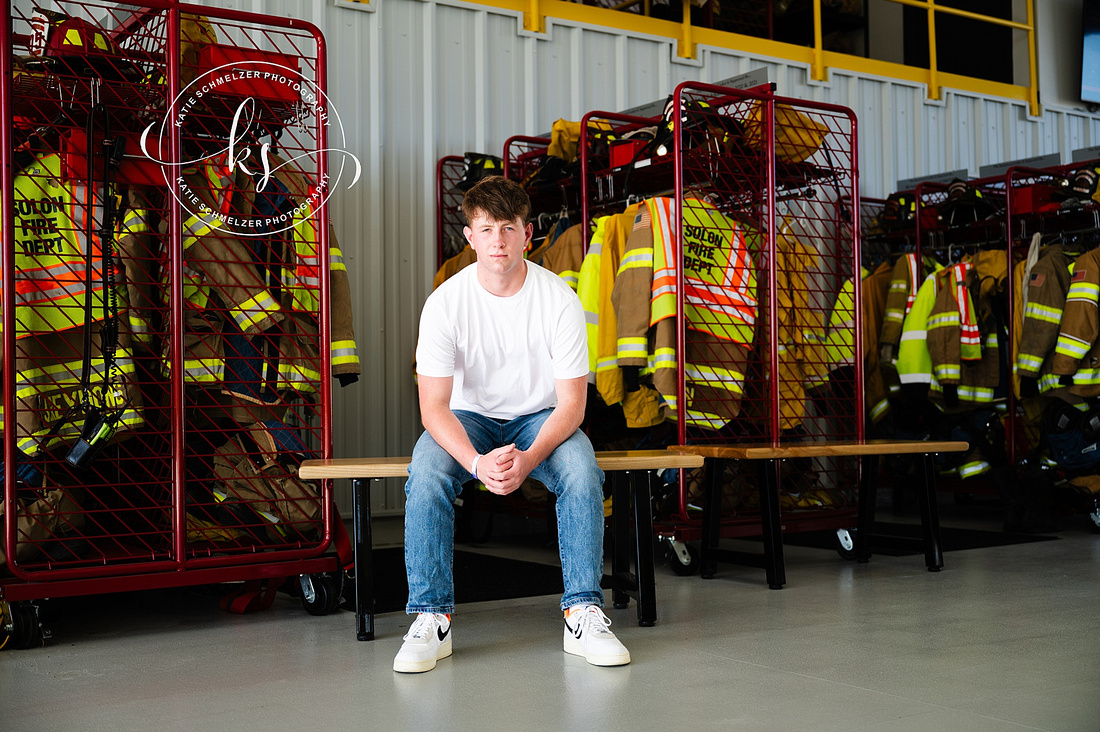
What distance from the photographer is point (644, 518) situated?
354cm

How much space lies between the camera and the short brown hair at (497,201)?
126 inches

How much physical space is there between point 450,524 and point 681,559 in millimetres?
1736

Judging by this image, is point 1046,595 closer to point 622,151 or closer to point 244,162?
point 622,151

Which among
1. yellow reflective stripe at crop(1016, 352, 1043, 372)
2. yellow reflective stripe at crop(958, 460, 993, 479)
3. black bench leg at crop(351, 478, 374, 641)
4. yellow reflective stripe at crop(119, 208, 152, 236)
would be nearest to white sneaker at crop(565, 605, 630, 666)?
black bench leg at crop(351, 478, 374, 641)

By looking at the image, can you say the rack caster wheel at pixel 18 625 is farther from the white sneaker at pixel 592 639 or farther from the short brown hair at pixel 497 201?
the short brown hair at pixel 497 201

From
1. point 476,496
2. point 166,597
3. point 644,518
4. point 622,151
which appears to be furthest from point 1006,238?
point 166,597

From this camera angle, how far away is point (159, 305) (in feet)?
12.5

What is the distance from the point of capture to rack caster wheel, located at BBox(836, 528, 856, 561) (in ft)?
16.5

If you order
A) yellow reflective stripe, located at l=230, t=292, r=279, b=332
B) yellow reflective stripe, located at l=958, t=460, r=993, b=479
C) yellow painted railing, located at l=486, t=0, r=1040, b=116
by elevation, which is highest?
yellow painted railing, located at l=486, t=0, r=1040, b=116

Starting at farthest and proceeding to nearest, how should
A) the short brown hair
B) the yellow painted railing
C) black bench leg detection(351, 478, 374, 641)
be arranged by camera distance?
the yellow painted railing → black bench leg detection(351, 478, 374, 641) → the short brown hair

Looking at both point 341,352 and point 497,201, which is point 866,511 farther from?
point 497,201

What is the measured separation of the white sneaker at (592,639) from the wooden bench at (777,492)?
1.07 m

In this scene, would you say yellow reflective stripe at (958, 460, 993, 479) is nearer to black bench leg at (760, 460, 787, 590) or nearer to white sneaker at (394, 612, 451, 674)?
black bench leg at (760, 460, 787, 590)

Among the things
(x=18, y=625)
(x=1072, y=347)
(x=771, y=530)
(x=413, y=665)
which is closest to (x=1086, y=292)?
(x=1072, y=347)
